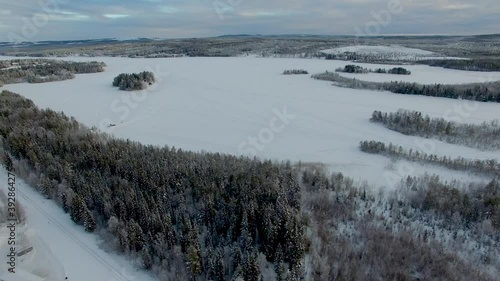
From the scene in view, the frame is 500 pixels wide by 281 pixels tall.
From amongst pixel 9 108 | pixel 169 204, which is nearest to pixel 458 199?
pixel 169 204

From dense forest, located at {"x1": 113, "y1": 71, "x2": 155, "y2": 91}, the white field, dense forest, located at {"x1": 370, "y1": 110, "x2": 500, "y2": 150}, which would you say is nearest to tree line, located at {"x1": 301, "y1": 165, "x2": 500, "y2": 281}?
the white field

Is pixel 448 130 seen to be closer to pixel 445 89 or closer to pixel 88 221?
pixel 445 89

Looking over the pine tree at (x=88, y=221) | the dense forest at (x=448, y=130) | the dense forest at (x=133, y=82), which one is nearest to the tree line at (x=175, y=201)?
the pine tree at (x=88, y=221)

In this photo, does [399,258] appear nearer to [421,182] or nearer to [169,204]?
[421,182]

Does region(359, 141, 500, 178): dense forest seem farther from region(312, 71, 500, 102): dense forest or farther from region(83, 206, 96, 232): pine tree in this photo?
region(312, 71, 500, 102): dense forest

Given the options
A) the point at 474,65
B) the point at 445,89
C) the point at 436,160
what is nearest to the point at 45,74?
the point at 445,89

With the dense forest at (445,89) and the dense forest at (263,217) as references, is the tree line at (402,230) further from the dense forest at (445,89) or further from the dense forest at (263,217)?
the dense forest at (445,89)
